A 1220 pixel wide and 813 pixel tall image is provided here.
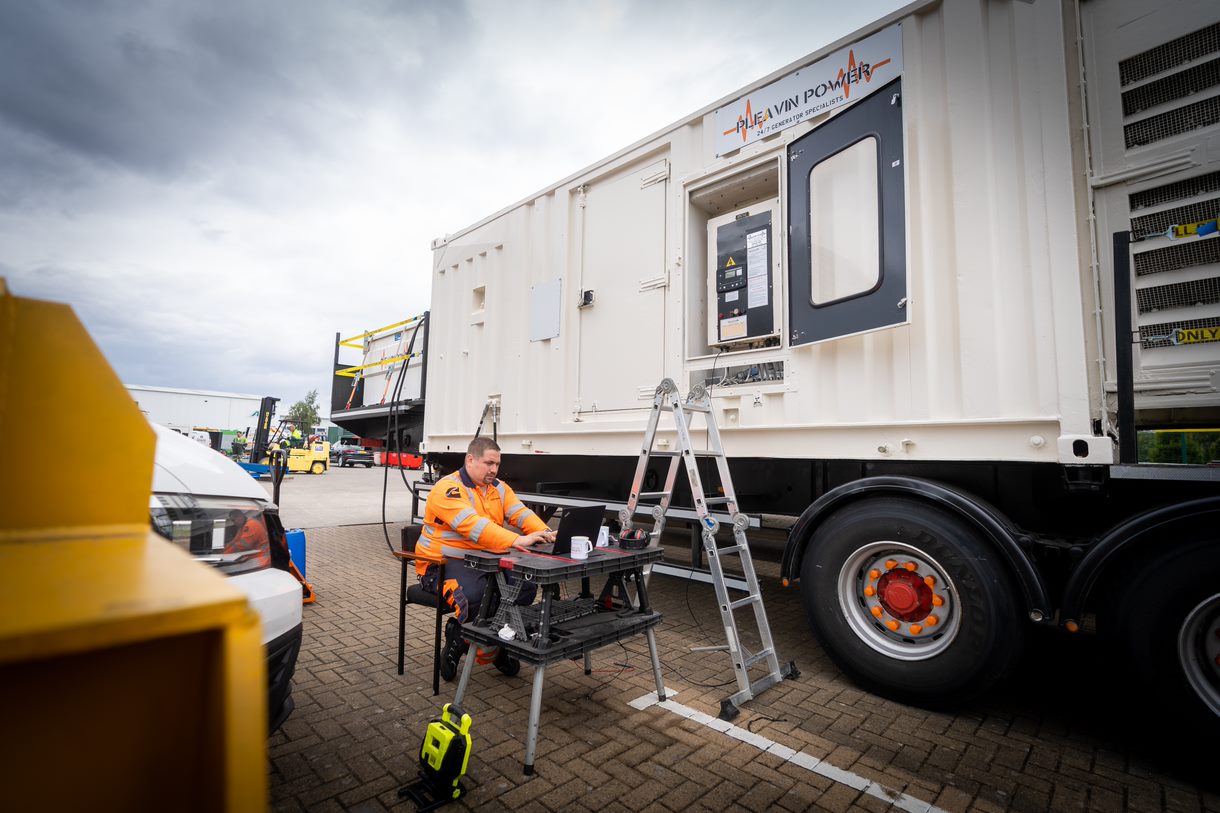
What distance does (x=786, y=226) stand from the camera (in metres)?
3.45

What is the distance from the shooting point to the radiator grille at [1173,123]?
94.5 inches

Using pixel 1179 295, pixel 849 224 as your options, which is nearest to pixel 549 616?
pixel 849 224

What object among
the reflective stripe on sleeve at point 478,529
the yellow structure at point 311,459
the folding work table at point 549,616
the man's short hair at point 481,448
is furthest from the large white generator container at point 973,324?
the yellow structure at point 311,459

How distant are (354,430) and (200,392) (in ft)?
130

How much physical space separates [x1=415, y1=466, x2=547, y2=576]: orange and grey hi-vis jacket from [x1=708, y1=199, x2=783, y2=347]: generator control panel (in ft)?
5.72

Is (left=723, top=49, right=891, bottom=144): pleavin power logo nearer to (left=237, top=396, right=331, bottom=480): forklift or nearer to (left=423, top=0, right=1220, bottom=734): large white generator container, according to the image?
(left=423, top=0, right=1220, bottom=734): large white generator container

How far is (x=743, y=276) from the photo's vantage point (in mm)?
3777

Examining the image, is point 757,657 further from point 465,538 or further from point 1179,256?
point 1179,256

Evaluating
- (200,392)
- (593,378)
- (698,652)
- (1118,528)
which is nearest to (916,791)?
(1118,528)

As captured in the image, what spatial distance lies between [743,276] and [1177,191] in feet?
6.60

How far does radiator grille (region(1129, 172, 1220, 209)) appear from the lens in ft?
7.79

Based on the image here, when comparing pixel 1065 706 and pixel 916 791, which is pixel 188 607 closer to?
pixel 916 791

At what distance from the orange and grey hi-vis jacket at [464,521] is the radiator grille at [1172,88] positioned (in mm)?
3461

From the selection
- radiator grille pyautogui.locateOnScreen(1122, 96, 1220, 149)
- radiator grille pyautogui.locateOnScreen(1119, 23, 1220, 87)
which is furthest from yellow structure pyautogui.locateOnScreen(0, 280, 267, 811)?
radiator grille pyautogui.locateOnScreen(1119, 23, 1220, 87)
